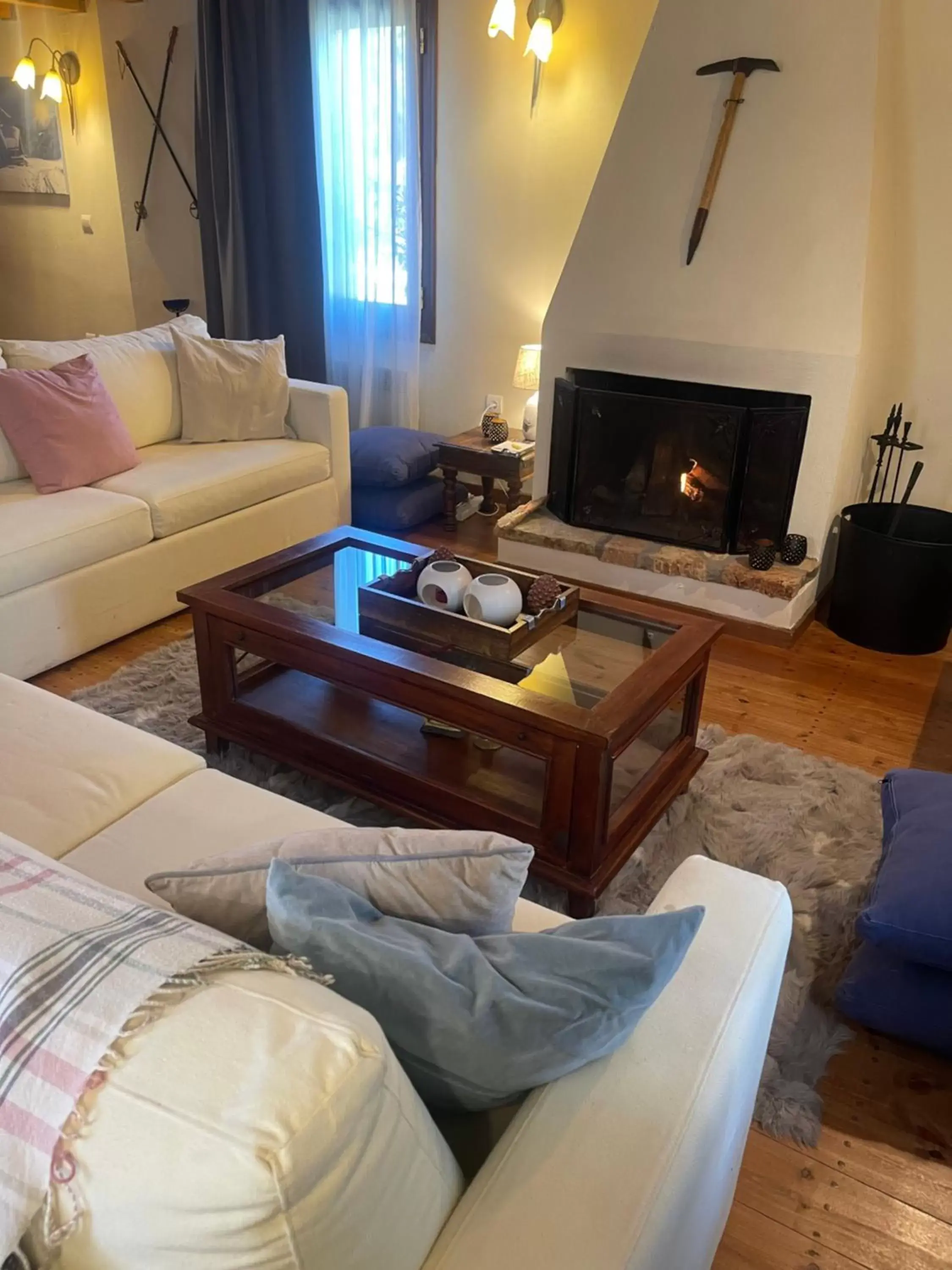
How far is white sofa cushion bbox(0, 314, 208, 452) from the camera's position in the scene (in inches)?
127

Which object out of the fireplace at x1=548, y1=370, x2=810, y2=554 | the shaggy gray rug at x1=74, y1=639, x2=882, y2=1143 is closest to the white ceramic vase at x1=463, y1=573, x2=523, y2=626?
the shaggy gray rug at x1=74, y1=639, x2=882, y2=1143

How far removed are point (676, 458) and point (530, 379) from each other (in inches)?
36.6

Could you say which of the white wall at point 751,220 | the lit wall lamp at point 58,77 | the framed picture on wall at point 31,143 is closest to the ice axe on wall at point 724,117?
the white wall at point 751,220

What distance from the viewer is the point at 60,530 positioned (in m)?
2.77

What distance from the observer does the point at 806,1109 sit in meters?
1.57

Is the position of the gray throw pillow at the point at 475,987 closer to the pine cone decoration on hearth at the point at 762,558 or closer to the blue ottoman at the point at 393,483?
the pine cone decoration on hearth at the point at 762,558

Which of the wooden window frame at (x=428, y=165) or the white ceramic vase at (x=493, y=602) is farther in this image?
the wooden window frame at (x=428, y=165)

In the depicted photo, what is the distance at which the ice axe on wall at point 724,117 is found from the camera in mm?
2916

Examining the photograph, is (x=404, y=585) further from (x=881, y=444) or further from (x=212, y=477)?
(x=881, y=444)

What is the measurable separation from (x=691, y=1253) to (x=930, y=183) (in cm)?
331

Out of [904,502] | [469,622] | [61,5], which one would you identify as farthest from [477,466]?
[61,5]

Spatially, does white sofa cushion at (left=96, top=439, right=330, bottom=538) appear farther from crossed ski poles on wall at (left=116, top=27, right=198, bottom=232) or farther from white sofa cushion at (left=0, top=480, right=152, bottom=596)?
crossed ski poles on wall at (left=116, top=27, right=198, bottom=232)

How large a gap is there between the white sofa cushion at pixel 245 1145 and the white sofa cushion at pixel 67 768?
3.24 feet

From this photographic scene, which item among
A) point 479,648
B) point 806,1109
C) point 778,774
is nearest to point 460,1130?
point 806,1109
